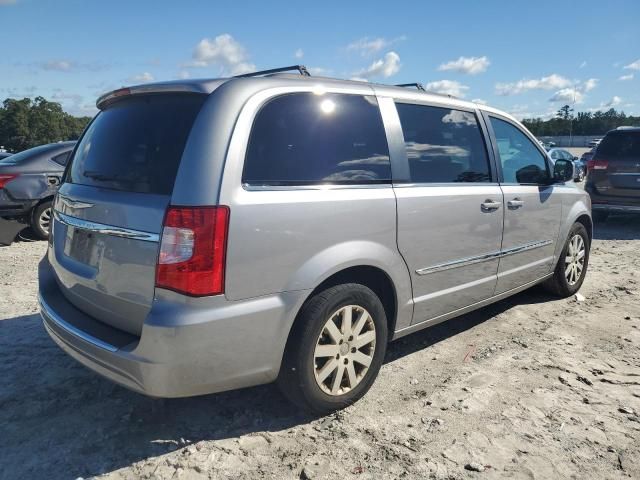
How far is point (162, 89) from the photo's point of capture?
9.00 ft

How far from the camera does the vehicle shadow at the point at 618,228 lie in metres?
8.96

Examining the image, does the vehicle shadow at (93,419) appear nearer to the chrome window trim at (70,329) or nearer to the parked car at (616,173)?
the chrome window trim at (70,329)

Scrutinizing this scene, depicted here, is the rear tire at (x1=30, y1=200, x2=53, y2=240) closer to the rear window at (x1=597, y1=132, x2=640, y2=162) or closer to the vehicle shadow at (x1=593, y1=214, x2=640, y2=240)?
the vehicle shadow at (x1=593, y1=214, x2=640, y2=240)

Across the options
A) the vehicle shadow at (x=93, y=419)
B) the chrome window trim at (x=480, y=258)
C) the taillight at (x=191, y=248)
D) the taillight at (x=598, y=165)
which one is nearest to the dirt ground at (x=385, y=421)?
the vehicle shadow at (x=93, y=419)

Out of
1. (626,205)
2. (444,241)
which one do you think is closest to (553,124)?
(626,205)

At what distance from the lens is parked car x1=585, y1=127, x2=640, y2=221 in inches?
360

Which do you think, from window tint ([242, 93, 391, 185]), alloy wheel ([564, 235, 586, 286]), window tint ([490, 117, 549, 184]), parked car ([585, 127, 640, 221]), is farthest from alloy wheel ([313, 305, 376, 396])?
parked car ([585, 127, 640, 221])

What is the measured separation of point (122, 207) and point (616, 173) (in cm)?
926

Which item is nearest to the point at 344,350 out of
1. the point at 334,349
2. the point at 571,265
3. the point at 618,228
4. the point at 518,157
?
the point at 334,349

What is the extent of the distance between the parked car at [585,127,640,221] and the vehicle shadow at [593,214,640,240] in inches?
16.2

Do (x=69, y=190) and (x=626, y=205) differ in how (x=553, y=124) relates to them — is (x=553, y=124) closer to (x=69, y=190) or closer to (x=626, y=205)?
(x=626, y=205)

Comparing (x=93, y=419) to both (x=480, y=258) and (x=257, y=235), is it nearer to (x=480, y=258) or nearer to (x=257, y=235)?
(x=257, y=235)

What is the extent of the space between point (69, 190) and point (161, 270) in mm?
1104

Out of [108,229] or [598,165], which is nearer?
[108,229]
